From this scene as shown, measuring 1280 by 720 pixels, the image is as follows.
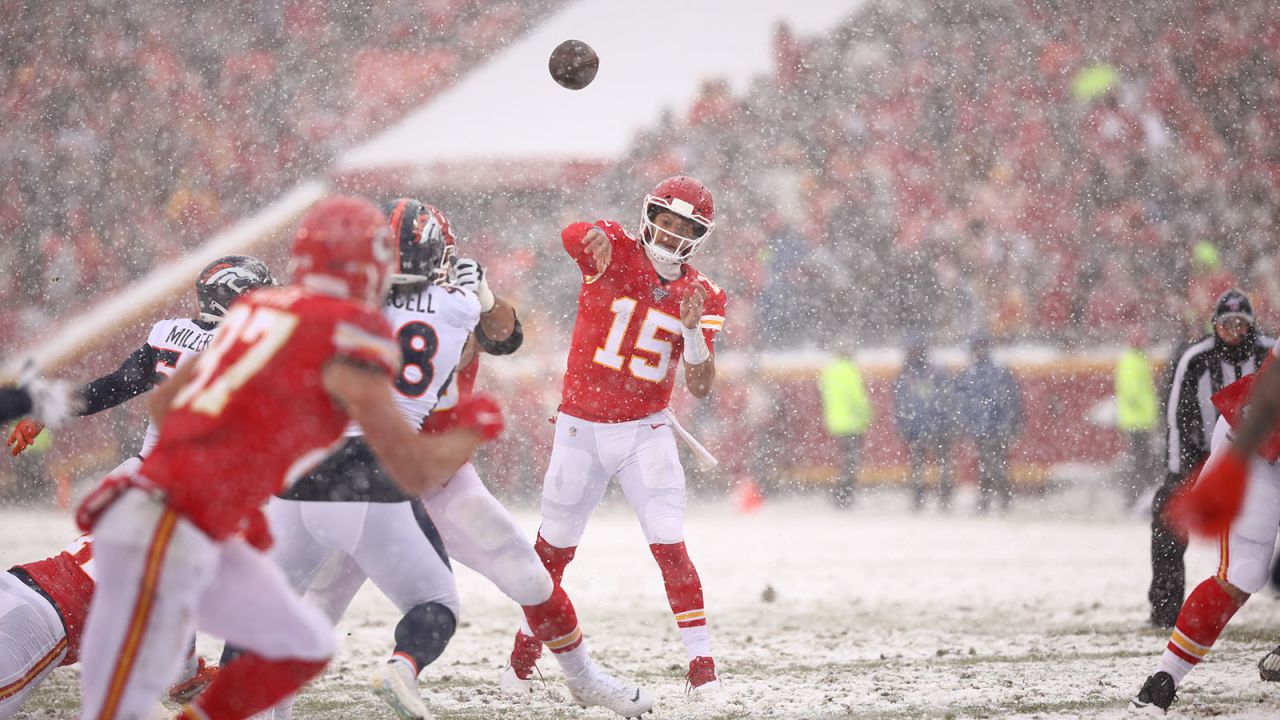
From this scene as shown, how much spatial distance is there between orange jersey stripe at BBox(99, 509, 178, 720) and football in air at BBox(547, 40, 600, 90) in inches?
137

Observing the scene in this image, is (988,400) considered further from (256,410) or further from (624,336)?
(256,410)

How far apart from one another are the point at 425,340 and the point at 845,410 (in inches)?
328

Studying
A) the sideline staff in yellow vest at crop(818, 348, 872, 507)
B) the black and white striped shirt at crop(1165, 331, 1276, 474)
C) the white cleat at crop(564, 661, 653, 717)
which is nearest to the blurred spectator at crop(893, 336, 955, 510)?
the sideline staff in yellow vest at crop(818, 348, 872, 507)

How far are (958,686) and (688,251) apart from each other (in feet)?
6.02

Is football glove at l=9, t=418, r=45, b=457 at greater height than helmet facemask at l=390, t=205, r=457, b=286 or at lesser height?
lesser

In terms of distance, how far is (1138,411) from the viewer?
36.2ft

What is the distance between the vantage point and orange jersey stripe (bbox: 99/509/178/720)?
99.8 inches

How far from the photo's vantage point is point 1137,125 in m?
14.4

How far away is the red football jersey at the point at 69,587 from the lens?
3.61 m

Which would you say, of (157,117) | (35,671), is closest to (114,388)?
(35,671)

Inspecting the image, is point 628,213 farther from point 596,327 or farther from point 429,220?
point 429,220

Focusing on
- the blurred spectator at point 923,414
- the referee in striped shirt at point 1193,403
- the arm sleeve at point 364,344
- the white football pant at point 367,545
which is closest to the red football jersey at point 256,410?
the arm sleeve at point 364,344

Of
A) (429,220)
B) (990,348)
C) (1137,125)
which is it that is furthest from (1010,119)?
(429,220)

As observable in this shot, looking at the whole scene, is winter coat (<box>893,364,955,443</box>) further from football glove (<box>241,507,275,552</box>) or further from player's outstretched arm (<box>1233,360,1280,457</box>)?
football glove (<box>241,507,275,552</box>)
